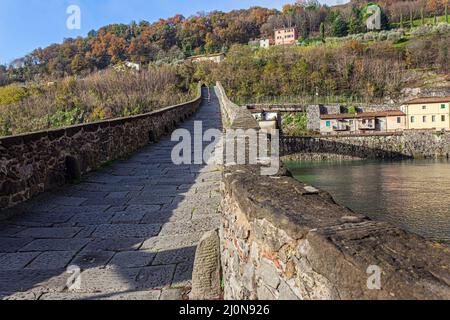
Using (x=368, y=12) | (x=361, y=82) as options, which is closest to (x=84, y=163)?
(x=361, y=82)

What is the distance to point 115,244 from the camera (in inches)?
167

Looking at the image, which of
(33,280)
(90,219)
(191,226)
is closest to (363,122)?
(191,226)

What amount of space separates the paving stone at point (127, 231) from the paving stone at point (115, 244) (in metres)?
0.11

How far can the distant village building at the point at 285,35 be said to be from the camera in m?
109

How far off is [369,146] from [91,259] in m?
55.0

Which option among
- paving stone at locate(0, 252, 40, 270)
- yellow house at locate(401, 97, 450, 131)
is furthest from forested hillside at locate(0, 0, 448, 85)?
paving stone at locate(0, 252, 40, 270)

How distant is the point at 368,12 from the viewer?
4262 inches

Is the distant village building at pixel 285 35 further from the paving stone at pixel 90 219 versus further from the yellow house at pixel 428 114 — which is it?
the paving stone at pixel 90 219

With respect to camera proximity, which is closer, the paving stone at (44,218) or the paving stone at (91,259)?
the paving stone at (91,259)

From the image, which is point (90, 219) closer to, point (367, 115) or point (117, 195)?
point (117, 195)

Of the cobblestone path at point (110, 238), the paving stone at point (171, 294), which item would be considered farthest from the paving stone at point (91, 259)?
the paving stone at point (171, 294)

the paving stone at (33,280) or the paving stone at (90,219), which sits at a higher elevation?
the paving stone at (90,219)

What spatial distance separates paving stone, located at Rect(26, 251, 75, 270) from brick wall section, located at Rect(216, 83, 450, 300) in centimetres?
200
